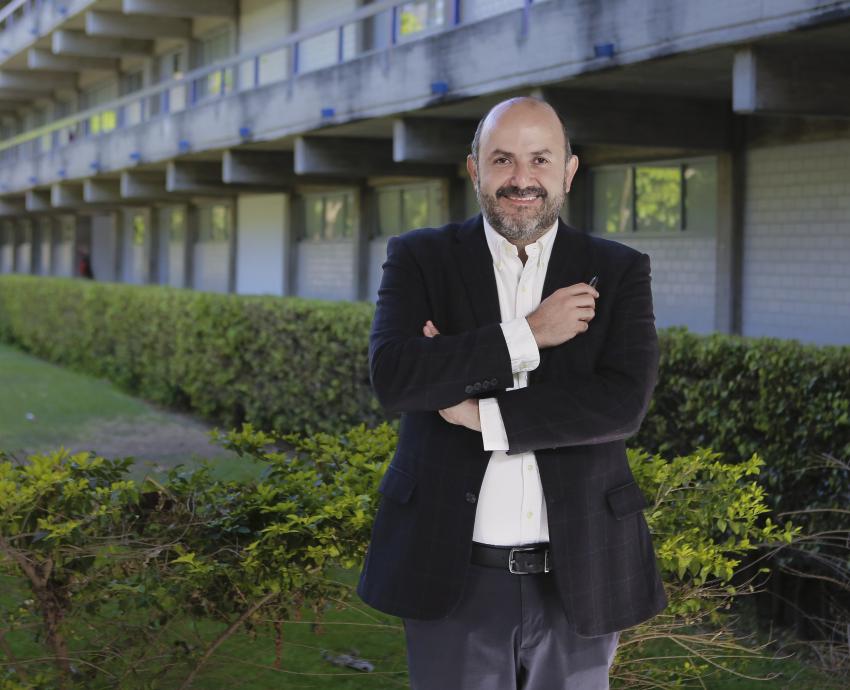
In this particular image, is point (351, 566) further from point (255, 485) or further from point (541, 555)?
point (541, 555)

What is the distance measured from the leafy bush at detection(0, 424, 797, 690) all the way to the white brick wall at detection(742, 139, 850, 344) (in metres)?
8.37

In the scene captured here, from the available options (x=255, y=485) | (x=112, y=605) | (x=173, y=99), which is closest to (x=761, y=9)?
(x=255, y=485)

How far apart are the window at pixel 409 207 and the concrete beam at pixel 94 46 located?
13.2 m

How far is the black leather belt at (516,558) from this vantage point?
2959 mm

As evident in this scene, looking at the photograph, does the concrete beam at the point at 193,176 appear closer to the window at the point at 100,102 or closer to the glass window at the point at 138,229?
the glass window at the point at 138,229

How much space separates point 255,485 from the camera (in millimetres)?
4848

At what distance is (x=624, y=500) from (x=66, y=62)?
122ft

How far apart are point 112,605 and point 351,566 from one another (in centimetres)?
92

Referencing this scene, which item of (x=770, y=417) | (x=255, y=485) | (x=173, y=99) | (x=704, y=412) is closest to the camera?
(x=255, y=485)

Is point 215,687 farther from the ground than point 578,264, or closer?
closer

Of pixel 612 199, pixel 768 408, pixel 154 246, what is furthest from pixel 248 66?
pixel 768 408

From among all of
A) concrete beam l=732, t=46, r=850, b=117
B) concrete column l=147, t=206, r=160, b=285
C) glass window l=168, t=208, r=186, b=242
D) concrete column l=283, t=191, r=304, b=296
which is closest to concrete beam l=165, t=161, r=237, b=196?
concrete column l=283, t=191, r=304, b=296

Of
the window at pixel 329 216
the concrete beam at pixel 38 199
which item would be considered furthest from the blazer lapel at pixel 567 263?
the concrete beam at pixel 38 199

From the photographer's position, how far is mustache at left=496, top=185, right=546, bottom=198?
10.1 feet
